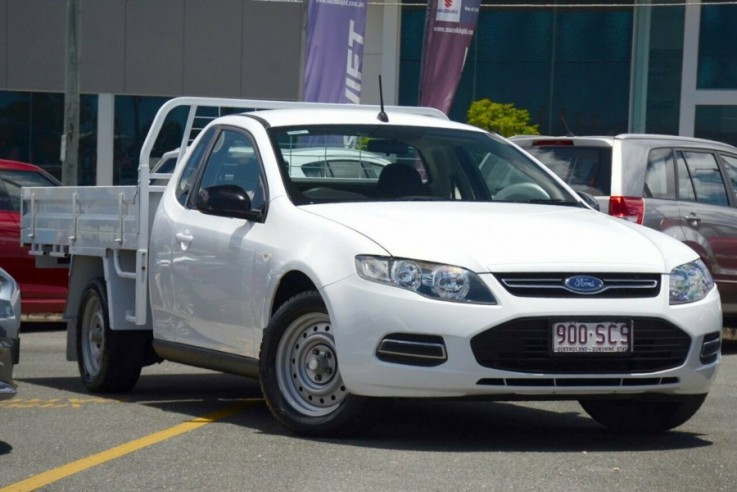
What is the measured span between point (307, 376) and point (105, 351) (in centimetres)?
253

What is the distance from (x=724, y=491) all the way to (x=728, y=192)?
762 cm

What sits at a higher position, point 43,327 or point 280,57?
point 280,57

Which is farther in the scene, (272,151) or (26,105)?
(26,105)

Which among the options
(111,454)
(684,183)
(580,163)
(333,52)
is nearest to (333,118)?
(111,454)

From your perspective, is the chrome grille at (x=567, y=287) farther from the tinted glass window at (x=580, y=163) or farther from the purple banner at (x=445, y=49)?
the purple banner at (x=445, y=49)

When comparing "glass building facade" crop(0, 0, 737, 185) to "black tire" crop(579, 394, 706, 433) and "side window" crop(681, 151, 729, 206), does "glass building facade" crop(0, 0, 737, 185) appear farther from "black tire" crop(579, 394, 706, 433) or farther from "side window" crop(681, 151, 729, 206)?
"black tire" crop(579, 394, 706, 433)

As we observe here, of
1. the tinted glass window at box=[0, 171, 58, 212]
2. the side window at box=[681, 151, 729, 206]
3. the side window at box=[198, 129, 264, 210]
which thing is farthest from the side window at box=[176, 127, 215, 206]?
the tinted glass window at box=[0, 171, 58, 212]

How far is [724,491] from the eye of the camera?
19.6 ft

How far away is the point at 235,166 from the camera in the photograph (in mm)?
8570

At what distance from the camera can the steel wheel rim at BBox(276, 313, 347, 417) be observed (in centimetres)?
712

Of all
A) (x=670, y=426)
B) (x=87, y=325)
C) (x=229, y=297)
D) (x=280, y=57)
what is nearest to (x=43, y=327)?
(x=87, y=325)

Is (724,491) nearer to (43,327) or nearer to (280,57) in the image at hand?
(43,327)

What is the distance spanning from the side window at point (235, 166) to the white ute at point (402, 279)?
0.01 meters

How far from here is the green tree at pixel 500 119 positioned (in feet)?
103
